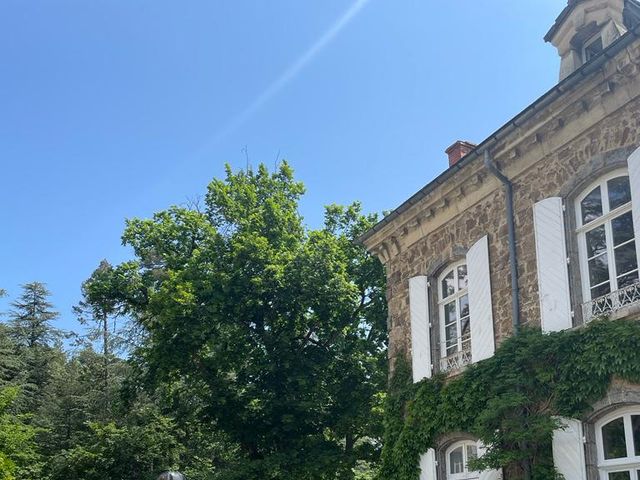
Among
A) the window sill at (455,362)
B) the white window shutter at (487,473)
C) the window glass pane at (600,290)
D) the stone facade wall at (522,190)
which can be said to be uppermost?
the stone facade wall at (522,190)

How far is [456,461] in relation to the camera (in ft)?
41.0

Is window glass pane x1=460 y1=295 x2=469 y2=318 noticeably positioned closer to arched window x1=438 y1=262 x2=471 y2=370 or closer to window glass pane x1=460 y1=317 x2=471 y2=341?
arched window x1=438 y1=262 x2=471 y2=370

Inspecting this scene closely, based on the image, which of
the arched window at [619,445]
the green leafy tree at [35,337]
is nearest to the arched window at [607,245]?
the arched window at [619,445]

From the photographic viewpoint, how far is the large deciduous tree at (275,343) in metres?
20.3

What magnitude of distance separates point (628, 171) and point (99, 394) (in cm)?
3091

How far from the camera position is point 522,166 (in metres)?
11.7

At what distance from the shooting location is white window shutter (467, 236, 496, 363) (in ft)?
38.9

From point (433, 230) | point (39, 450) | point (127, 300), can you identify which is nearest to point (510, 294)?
point (433, 230)

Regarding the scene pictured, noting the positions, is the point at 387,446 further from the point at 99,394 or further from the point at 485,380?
the point at 99,394

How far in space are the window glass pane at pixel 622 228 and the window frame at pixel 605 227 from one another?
39mm

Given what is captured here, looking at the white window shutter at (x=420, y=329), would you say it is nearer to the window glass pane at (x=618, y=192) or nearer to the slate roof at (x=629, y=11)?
the window glass pane at (x=618, y=192)

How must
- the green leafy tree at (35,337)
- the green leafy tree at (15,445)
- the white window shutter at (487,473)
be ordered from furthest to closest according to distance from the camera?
the green leafy tree at (35,337) < the green leafy tree at (15,445) < the white window shutter at (487,473)

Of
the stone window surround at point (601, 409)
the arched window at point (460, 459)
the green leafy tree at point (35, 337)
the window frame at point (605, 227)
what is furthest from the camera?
the green leafy tree at point (35, 337)

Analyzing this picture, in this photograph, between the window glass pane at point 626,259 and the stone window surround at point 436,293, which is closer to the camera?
the window glass pane at point 626,259
